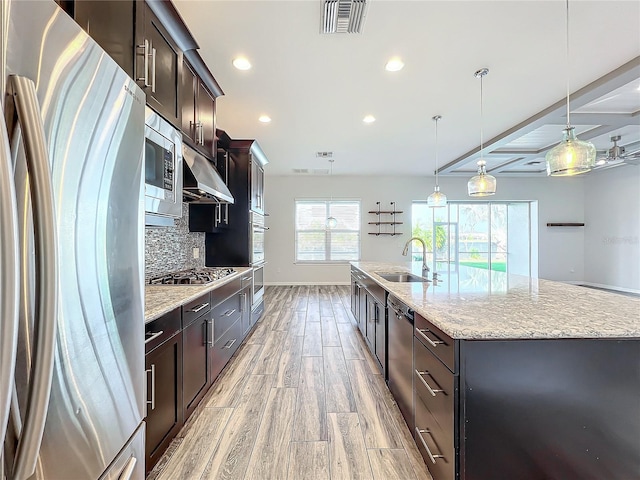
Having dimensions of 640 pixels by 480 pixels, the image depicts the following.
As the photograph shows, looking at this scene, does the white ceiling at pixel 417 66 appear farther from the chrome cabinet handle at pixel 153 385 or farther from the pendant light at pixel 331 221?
the pendant light at pixel 331 221

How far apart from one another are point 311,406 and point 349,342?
1.46 metres

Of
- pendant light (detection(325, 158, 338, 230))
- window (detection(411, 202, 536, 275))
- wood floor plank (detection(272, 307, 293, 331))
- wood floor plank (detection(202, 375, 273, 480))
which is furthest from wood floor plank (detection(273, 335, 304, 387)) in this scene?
window (detection(411, 202, 536, 275))

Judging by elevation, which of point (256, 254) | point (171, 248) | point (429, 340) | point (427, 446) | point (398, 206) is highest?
point (398, 206)

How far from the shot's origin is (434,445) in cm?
144

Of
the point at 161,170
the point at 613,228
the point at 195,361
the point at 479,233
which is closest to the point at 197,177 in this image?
the point at 161,170

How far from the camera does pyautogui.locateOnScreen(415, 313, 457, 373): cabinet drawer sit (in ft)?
4.10

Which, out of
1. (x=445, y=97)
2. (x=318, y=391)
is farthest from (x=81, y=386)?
(x=445, y=97)

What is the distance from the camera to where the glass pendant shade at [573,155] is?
2.31 meters

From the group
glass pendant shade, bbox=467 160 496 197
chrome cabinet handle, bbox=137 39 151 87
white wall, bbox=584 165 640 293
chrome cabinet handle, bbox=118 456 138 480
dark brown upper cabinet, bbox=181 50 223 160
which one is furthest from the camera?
white wall, bbox=584 165 640 293

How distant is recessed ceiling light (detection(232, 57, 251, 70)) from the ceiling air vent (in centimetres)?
86

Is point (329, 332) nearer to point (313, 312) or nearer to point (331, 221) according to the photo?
point (313, 312)

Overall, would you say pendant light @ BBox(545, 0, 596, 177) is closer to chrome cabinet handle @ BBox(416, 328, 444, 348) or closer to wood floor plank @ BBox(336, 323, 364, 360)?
chrome cabinet handle @ BBox(416, 328, 444, 348)

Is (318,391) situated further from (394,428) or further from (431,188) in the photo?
(431,188)

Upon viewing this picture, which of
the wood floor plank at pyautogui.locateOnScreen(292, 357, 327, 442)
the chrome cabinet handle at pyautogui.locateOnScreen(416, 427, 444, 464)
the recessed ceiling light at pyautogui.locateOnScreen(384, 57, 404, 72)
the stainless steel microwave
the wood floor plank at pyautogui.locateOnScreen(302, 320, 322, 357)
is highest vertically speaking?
the recessed ceiling light at pyautogui.locateOnScreen(384, 57, 404, 72)
